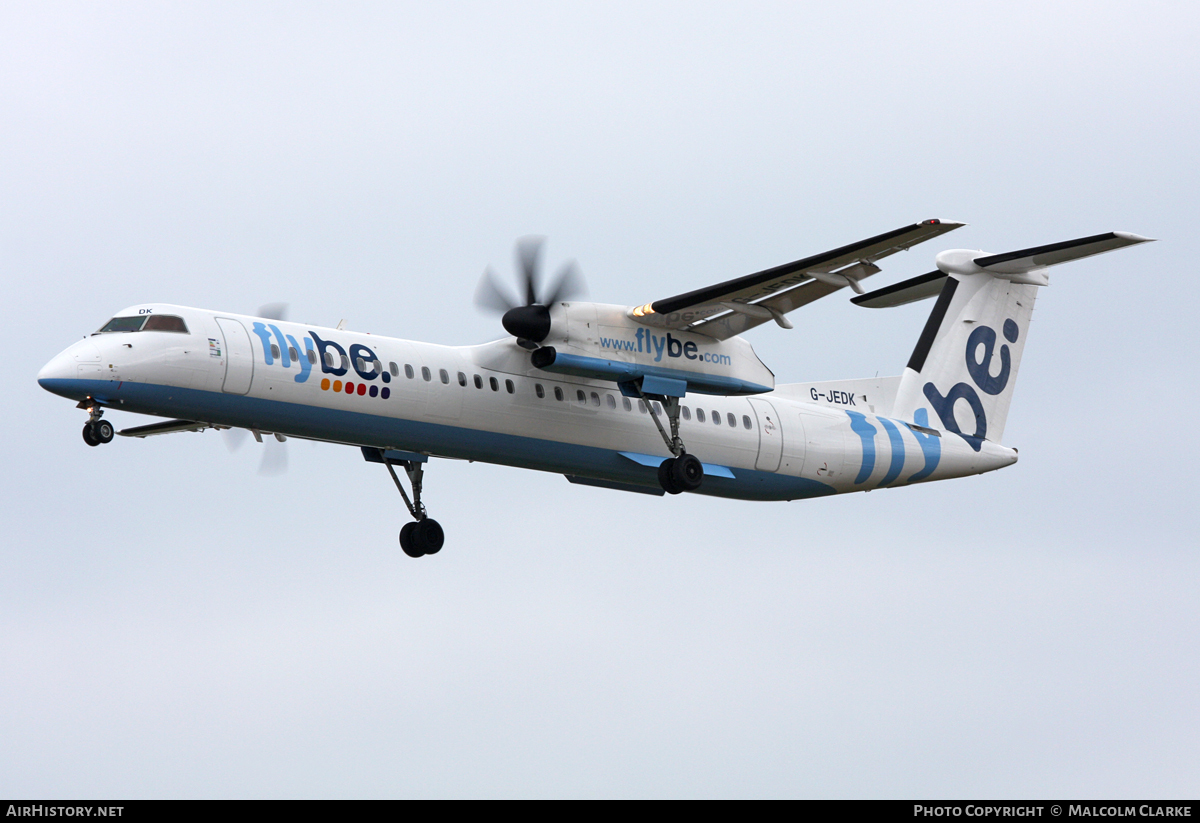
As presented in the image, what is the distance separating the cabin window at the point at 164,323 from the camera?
17875mm

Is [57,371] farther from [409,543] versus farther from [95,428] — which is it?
[409,543]

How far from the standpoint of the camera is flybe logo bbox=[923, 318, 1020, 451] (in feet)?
81.0

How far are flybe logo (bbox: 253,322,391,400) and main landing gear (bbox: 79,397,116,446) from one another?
2152 mm

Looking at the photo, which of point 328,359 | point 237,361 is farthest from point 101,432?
point 328,359

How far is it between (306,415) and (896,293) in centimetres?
1096

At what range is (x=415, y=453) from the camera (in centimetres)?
2089

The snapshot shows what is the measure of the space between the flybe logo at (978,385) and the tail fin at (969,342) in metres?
0.02

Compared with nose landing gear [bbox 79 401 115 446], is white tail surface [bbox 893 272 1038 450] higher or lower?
higher

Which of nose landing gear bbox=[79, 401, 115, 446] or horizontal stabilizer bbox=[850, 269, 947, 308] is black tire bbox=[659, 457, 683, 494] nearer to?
horizontal stabilizer bbox=[850, 269, 947, 308]

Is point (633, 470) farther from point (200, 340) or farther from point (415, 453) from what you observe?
point (200, 340)

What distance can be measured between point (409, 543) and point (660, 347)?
5027 mm

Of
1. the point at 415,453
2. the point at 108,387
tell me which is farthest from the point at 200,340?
the point at 415,453

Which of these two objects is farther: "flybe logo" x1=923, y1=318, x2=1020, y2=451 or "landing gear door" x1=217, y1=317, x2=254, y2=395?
"flybe logo" x1=923, y1=318, x2=1020, y2=451

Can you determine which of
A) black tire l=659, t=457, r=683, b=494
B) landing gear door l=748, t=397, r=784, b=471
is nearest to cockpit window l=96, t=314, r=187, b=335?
black tire l=659, t=457, r=683, b=494
